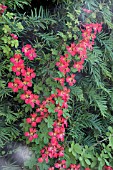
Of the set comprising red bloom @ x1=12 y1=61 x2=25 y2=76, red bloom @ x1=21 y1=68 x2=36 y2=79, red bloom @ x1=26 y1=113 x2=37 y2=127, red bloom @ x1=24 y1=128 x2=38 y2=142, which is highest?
red bloom @ x1=12 y1=61 x2=25 y2=76

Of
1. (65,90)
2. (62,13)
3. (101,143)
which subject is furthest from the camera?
(101,143)

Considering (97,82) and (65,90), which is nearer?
(65,90)

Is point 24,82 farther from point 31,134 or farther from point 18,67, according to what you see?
point 31,134

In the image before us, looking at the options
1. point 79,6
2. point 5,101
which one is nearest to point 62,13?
point 79,6

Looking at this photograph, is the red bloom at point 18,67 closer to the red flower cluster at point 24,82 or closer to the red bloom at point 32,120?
the red flower cluster at point 24,82

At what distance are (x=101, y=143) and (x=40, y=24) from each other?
3.79 ft

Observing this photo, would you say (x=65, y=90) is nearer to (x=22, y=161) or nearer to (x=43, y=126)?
(x=43, y=126)

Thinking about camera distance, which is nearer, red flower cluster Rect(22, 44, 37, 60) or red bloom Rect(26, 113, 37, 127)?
red flower cluster Rect(22, 44, 37, 60)

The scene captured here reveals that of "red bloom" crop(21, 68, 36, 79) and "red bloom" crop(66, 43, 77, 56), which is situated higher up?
"red bloom" crop(66, 43, 77, 56)

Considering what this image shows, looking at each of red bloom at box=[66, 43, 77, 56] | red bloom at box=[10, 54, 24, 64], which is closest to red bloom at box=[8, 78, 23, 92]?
red bloom at box=[10, 54, 24, 64]

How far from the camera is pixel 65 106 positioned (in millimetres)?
2027

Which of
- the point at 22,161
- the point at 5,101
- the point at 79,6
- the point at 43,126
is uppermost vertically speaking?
the point at 79,6

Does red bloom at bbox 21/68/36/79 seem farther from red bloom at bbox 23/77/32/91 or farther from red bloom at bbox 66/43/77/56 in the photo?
red bloom at bbox 66/43/77/56

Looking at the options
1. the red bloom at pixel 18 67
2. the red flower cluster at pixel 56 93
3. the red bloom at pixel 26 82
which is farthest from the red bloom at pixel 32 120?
the red bloom at pixel 18 67
